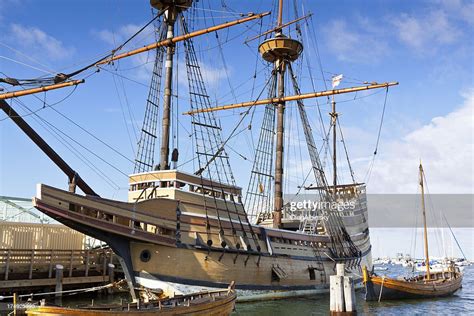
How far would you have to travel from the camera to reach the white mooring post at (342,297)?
17031mm

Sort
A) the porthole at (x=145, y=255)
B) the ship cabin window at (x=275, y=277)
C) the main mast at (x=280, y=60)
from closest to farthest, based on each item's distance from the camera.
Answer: the porthole at (x=145, y=255), the ship cabin window at (x=275, y=277), the main mast at (x=280, y=60)

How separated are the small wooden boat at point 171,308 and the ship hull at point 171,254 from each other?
2311 mm

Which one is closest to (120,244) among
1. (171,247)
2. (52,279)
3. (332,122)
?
(171,247)

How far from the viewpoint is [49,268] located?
811 inches

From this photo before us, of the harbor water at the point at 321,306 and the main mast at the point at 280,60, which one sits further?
the main mast at the point at 280,60

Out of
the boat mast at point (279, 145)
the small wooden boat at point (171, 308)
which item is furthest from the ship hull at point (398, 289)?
the small wooden boat at point (171, 308)

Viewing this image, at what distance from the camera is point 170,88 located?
21.0m

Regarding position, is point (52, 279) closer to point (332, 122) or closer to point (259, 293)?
point (259, 293)

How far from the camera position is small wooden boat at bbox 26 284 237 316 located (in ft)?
36.6

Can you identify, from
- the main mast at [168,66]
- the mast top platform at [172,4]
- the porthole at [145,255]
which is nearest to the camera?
the porthole at [145,255]

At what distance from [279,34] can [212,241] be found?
1807 cm

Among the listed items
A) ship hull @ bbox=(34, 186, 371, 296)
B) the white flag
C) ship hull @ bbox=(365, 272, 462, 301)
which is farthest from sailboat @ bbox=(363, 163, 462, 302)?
the white flag

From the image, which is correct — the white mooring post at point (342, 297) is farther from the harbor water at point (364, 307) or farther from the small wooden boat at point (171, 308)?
the small wooden boat at point (171, 308)

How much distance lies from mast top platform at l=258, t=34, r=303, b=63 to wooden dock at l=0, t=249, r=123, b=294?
16846mm
